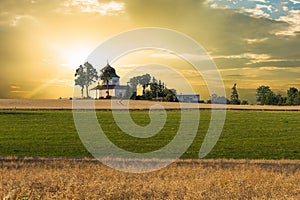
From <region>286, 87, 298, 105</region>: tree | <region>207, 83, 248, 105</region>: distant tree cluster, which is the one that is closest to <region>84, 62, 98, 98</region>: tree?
<region>207, 83, 248, 105</region>: distant tree cluster

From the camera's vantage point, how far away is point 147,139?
51531mm

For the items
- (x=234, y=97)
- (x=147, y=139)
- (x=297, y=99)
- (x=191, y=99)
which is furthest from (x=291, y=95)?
(x=147, y=139)

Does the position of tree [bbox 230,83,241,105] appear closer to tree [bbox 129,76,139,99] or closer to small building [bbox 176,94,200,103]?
small building [bbox 176,94,200,103]

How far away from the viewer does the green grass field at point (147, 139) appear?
41.1m

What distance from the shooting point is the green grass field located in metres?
41.1

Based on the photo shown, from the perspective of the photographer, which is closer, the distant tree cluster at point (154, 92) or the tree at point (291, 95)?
the distant tree cluster at point (154, 92)

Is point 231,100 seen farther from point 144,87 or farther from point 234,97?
point 144,87

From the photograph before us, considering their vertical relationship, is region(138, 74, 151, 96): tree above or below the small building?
above

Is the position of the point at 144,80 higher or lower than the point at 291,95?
higher

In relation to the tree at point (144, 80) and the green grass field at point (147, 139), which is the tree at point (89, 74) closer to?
the tree at point (144, 80)

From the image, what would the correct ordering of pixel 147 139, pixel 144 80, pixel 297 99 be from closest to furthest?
pixel 147 139
pixel 144 80
pixel 297 99

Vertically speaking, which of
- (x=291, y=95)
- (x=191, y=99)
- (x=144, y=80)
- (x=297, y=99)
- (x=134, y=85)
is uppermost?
(x=144, y=80)

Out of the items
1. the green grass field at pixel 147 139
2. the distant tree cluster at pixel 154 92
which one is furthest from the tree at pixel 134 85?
the green grass field at pixel 147 139

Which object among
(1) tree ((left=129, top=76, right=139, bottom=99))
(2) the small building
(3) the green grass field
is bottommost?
(3) the green grass field
